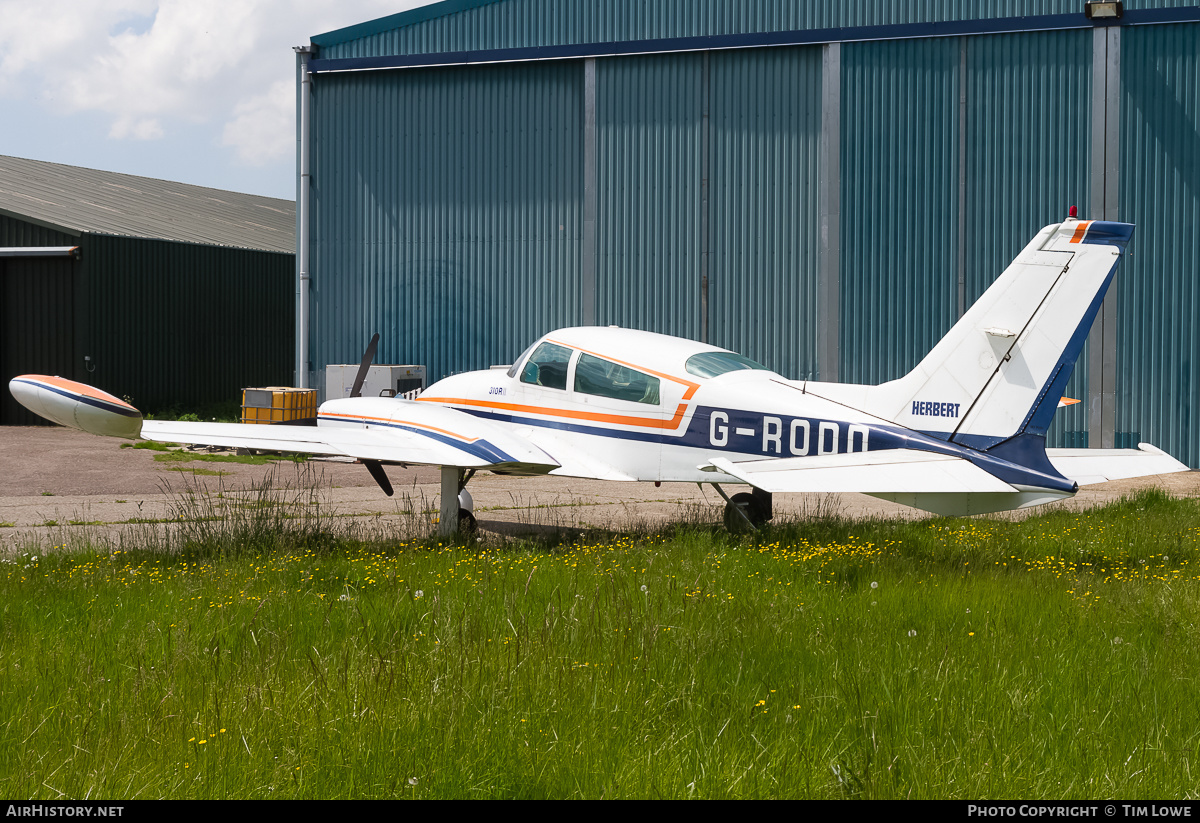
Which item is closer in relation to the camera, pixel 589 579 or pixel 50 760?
pixel 50 760

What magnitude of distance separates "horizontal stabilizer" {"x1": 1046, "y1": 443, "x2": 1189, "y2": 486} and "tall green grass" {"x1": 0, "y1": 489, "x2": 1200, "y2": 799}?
0.81 m

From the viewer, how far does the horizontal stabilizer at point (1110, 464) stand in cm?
926

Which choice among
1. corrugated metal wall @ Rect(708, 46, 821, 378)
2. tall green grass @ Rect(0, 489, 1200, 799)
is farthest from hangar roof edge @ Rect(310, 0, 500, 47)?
tall green grass @ Rect(0, 489, 1200, 799)

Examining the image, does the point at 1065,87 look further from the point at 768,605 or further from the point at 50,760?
the point at 50,760

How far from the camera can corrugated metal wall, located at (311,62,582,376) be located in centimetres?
2328

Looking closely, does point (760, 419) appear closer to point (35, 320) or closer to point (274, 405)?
point (274, 405)

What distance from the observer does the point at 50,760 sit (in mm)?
4469

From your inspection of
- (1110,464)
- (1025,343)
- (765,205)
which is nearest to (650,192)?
(765,205)

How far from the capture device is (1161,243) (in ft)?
66.5

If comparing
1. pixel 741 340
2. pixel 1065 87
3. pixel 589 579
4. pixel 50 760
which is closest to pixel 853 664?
pixel 589 579

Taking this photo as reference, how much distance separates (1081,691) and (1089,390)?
53.7 feet

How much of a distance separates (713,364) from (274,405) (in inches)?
559

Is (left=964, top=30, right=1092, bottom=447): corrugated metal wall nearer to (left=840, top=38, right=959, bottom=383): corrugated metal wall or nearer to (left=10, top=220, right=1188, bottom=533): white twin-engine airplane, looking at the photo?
(left=840, top=38, right=959, bottom=383): corrugated metal wall

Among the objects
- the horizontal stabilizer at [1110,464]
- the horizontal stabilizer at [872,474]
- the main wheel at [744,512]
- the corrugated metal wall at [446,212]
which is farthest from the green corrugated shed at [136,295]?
the horizontal stabilizer at [1110,464]
